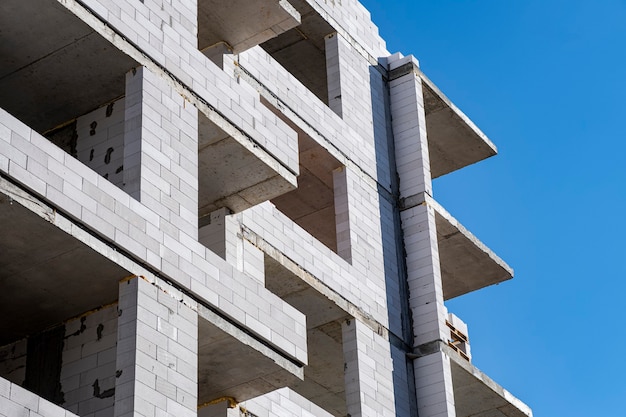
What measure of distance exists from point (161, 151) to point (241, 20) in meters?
6.19

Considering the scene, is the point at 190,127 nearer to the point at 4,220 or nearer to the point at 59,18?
the point at 59,18

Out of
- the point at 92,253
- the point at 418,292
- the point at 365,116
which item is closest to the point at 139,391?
the point at 92,253

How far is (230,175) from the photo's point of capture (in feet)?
81.8

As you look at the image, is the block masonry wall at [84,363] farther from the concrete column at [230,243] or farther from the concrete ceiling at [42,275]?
the concrete column at [230,243]

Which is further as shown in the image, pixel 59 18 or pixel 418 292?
pixel 418 292

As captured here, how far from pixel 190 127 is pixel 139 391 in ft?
17.2

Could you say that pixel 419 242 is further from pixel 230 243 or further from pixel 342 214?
pixel 230 243

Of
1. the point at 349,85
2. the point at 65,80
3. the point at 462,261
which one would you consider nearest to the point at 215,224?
the point at 65,80

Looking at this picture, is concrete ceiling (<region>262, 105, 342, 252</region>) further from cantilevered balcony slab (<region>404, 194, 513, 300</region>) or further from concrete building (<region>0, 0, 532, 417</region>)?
cantilevered balcony slab (<region>404, 194, 513, 300</region>)

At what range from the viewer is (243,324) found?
72.1 ft

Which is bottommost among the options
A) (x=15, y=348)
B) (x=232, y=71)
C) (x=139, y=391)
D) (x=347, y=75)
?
(x=139, y=391)

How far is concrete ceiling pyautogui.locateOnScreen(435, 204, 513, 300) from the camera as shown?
107ft

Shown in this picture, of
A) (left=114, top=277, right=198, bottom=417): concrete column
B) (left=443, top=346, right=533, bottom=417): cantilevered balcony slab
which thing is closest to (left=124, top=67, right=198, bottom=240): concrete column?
(left=114, top=277, right=198, bottom=417): concrete column

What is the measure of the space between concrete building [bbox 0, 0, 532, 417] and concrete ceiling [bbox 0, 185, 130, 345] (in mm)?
31
